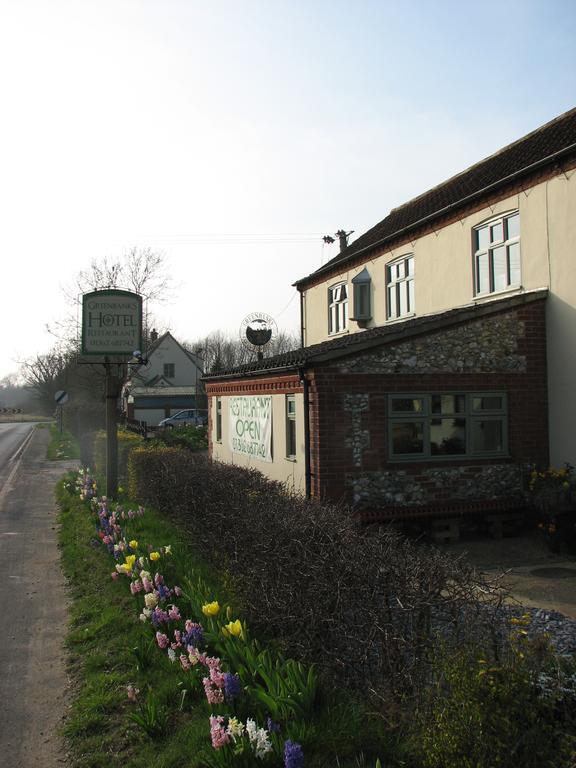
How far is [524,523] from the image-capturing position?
37.4 feet

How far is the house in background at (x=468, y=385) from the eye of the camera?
10523 mm

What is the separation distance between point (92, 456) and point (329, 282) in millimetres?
10240

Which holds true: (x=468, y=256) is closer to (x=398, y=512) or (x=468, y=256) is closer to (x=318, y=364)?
(x=318, y=364)

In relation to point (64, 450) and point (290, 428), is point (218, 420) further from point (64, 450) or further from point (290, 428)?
point (64, 450)

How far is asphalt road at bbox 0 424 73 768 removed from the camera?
449cm

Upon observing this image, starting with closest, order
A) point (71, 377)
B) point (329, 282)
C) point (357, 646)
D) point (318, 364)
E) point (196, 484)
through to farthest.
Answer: point (357, 646) < point (196, 484) < point (318, 364) < point (329, 282) < point (71, 377)

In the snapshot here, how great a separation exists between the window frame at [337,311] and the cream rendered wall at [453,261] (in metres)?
0.32

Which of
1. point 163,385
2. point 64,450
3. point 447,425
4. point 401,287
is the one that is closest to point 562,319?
point 447,425

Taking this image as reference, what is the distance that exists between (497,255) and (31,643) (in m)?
10.7

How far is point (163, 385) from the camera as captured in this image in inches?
2539

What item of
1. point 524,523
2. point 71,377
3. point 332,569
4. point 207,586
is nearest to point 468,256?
point 524,523

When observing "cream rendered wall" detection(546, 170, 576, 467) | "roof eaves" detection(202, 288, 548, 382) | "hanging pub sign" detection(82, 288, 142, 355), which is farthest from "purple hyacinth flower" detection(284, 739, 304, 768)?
"hanging pub sign" detection(82, 288, 142, 355)

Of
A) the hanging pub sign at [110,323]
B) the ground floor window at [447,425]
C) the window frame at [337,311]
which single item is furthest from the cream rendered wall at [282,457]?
the window frame at [337,311]

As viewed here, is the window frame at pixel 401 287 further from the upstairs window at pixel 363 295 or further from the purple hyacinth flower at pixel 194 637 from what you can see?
the purple hyacinth flower at pixel 194 637
